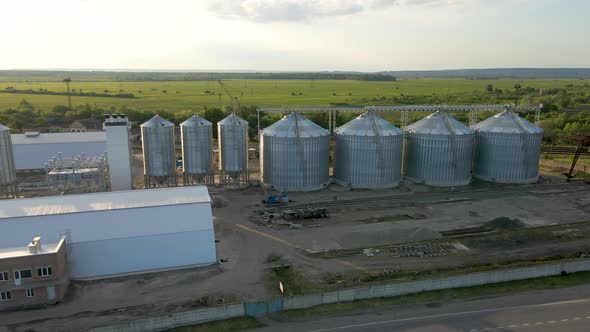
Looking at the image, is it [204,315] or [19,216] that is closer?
[204,315]

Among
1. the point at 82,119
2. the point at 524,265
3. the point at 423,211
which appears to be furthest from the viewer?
the point at 82,119

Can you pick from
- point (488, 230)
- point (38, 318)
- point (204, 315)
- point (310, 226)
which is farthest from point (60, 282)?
point (488, 230)

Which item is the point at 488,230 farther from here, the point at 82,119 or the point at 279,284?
the point at 82,119

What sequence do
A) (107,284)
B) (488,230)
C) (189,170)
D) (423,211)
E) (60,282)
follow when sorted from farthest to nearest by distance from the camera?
1. (189,170)
2. (423,211)
3. (488,230)
4. (107,284)
5. (60,282)

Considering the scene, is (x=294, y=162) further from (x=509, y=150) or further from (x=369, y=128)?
(x=509, y=150)

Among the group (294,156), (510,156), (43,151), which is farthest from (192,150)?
(510,156)

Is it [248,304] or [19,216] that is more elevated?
[19,216]
